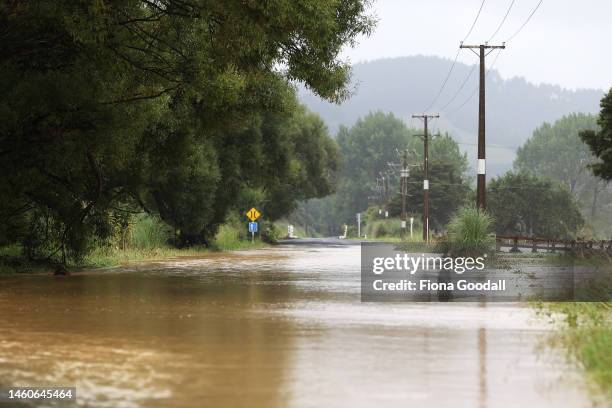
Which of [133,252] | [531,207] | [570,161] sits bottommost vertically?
[133,252]

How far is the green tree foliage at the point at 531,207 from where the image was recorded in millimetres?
108125

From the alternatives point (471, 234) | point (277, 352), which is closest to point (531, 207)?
point (471, 234)

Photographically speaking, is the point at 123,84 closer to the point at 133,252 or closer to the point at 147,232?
the point at 133,252

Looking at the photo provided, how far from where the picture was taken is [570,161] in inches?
6732

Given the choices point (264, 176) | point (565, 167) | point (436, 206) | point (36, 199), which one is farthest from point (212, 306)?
point (565, 167)

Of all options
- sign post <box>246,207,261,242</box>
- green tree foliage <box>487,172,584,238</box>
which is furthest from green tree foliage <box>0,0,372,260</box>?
green tree foliage <box>487,172,584,238</box>

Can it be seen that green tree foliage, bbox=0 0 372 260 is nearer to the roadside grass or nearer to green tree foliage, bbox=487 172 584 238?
the roadside grass

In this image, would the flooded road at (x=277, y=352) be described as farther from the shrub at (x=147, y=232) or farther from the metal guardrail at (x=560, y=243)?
the shrub at (x=147, y=232)

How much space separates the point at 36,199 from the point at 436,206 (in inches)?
3849

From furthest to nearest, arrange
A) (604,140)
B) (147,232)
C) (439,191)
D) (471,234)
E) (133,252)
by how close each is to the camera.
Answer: (439,191), (147,232), (133,252), (471,234), (604,140)

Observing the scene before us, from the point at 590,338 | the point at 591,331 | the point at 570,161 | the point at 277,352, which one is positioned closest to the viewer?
the point at 277,352

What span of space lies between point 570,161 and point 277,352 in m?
166

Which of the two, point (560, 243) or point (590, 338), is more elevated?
point (560, 243)

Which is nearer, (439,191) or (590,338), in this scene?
(590,338)
